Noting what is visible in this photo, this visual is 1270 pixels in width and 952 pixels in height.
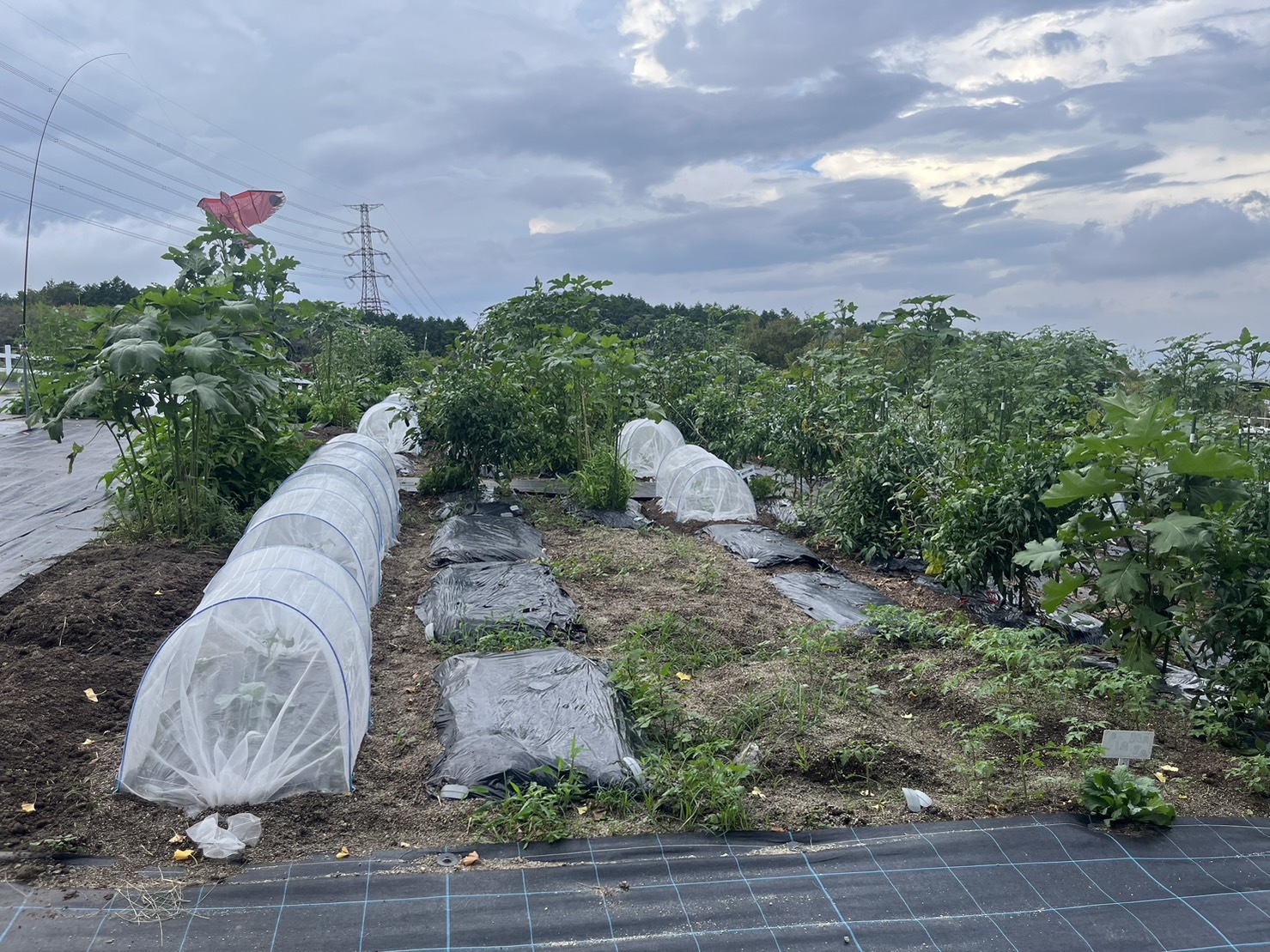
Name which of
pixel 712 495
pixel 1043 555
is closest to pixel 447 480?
pixel 712 495

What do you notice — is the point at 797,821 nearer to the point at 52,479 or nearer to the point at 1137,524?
the point at 1137,524

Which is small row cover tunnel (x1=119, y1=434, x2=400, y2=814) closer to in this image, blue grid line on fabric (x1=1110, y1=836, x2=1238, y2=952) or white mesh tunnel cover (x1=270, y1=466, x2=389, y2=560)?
white mesh tunnel cover (x1=270, y1=466, x2=389, y2=560)

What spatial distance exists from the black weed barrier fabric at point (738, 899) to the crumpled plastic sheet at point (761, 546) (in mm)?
3924

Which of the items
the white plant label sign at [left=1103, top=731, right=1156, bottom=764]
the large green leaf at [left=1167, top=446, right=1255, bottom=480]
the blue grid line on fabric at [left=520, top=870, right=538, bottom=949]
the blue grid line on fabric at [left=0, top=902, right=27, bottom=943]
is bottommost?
the blue grid line on fabric at [left=520, top=870, right=538, bottom=949]

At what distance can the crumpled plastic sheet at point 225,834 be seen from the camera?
3.06m

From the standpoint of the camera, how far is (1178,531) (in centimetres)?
383

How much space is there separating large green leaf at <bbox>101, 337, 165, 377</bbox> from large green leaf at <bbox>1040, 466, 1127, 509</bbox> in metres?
4.93

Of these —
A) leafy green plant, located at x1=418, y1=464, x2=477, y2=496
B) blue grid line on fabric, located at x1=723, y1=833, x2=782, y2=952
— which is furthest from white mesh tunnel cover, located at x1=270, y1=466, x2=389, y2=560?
blue grid line on fabric, located at x1=723, y1=833, x2=782, y2=952

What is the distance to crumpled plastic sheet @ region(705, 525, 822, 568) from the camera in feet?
23.3

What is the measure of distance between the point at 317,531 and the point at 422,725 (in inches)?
69.1

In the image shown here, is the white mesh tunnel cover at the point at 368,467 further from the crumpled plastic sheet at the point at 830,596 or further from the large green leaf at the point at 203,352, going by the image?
the crumpled plastic sheet at the point at 830,596

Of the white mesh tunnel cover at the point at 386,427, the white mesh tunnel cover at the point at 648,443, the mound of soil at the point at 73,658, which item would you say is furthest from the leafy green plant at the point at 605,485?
the white mesh tunnel cover at the point at 386,427

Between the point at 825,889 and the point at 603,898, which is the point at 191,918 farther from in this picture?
the point at 825,889

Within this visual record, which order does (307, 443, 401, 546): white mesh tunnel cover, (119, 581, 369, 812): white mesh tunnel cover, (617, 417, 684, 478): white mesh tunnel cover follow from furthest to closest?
(617, 417, 684, 478): white mesh tunnel cover, (307, 443, 401, 546): white mesh tunnel cover, (119, 581, 369, 812): white mesh tunnel cover
